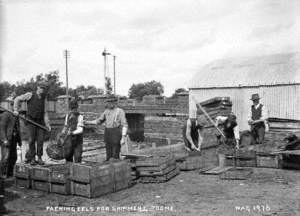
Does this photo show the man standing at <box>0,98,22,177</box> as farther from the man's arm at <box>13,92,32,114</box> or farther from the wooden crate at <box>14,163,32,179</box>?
the wooden crate at <box>14,163,32,179</box>

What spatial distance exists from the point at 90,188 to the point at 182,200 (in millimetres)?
1549

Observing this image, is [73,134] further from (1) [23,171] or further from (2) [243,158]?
(2) [243,158]

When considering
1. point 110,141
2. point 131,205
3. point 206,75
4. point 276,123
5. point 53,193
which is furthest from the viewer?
point 206,75

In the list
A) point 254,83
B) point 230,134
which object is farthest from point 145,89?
point 230,134

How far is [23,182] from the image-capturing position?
7438 millimetres

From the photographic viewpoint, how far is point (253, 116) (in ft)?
36.6

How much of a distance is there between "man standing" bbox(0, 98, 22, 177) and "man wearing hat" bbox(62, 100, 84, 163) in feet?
3.56

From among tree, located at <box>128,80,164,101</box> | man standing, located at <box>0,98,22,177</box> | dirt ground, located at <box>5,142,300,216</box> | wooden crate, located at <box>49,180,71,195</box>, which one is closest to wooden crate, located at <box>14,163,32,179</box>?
dirt ground, located at <box>5,142,300,216</box>

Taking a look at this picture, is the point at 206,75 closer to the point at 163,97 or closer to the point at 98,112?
the point at 163,97

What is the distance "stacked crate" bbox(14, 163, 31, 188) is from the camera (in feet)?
24.0

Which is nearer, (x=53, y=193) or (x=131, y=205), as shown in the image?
(x=131, y=205)

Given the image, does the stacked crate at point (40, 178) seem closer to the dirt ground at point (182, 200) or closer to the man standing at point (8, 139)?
the dirt ground at point (182, 200)

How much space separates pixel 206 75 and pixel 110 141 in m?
10.2

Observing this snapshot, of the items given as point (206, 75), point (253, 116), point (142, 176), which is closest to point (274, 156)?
point (253, 116)
